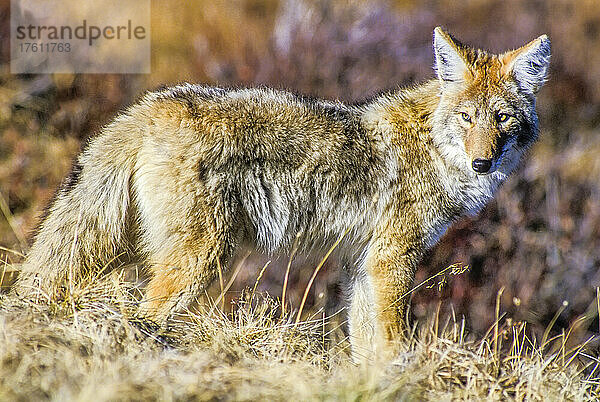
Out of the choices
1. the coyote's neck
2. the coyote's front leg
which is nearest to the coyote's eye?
the coyote's neck

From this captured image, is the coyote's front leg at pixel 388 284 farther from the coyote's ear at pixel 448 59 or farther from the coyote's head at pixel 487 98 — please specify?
the coyote's ear at pixel 448 59

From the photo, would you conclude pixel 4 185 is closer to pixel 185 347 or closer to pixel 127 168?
pixel 127 168

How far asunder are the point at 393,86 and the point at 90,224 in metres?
3.99

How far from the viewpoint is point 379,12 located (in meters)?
10.8

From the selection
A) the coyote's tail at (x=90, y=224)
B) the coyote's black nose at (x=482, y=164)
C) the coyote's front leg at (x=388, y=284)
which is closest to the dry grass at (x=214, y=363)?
the coyote's tail at (x=90, y=224)

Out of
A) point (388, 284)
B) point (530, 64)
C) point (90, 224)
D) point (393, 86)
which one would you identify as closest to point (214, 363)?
point (90, 224)

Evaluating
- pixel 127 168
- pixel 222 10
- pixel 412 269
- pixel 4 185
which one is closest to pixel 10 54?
pixel 4 185

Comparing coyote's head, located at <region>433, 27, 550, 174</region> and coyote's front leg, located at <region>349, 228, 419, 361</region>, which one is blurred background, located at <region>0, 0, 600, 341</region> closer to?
coyote's front leg, located at <region>349, 228, 419, 361</region>

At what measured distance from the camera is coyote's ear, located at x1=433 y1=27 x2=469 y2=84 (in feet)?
16.2

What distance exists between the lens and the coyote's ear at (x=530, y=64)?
493cm

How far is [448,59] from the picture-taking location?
4996mm

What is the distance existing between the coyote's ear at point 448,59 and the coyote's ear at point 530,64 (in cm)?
33

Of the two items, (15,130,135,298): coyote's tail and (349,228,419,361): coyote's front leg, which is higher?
(15,130,135,298): coyote's tail

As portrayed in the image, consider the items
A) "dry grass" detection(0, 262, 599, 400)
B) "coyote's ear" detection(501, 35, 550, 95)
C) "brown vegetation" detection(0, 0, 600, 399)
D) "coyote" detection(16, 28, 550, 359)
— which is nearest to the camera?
"dry grass" detection(0, 262, 599, 400)
